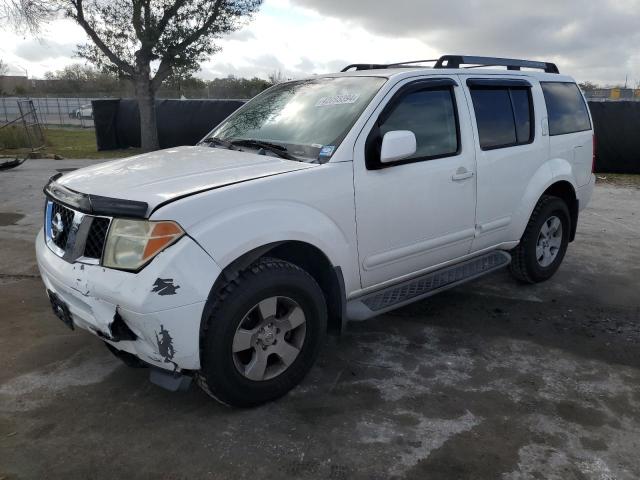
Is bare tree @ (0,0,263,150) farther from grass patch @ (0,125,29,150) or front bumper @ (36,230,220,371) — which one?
front bumper @ (36,230,220,371)

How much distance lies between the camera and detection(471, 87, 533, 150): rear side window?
Answer: 3992 mm

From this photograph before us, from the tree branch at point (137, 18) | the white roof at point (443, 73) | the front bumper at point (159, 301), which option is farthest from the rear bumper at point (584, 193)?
the tree branch at point (137, 18)

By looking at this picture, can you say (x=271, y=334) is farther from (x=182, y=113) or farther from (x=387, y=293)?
(x=182, y=113)

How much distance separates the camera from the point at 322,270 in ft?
10.2

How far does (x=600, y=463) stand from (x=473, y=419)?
0.62 meters

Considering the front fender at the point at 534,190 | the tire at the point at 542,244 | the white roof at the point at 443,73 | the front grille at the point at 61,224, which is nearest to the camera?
the front grille at the point at 61,224

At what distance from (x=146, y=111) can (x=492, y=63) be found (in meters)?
14.1

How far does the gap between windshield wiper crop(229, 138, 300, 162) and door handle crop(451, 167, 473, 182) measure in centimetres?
119

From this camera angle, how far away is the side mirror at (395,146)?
3.11 m

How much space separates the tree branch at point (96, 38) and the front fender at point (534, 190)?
15098 mm

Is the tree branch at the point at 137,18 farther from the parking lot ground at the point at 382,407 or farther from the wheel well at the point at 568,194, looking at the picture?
the wheel well at the point at 568,194

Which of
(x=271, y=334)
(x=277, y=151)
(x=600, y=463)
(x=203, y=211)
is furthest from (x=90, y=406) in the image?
(x=600, y=463)

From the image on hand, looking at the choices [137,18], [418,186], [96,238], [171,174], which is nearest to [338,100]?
[418,186]

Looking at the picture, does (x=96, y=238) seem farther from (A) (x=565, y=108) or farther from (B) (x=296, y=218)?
(A) (x=565, y=108)
